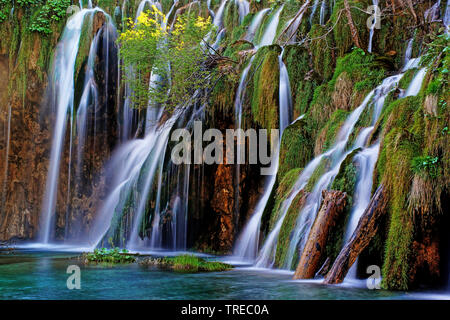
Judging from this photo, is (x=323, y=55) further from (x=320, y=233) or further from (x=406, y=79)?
(x=320, y=233)

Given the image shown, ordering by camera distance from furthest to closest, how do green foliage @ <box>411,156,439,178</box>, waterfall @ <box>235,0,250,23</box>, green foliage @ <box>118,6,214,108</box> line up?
waterfall @ <box>235,0,250,23</box>, green foliage @ <box>118,6,214,108</box>, green foliage @ <box>411,156,439,178</box>

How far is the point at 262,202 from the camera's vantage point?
13.1 metres

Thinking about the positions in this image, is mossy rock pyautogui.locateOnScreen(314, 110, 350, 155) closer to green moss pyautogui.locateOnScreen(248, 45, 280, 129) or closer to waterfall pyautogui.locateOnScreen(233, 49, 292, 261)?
waterfall pyautogui.locateOnScreen(233, 49, 292, 261)

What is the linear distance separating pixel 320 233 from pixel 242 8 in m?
16.0

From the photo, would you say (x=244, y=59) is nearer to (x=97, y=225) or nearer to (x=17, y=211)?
(x=97, y=225)

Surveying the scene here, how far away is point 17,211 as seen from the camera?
19828mm

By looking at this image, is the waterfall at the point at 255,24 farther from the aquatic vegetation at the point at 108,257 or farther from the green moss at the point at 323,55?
the aquatic vegetation at the point at 108,257

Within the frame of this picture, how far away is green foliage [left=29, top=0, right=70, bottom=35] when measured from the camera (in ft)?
66.9

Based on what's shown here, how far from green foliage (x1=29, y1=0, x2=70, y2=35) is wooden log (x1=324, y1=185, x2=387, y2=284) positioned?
17.6 meters

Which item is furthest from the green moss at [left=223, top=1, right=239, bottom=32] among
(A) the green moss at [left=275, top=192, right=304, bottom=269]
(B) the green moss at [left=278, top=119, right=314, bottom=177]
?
(A) the green moss at [left=275, top=192, right=304, bottom=269]

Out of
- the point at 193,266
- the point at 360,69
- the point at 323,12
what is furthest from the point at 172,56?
the point at 193,266

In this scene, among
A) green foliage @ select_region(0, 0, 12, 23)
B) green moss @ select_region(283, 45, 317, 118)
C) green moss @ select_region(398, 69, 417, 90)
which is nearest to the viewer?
green moss @ select_region(398, 69, 417, 90)

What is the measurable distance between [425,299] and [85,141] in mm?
16368
